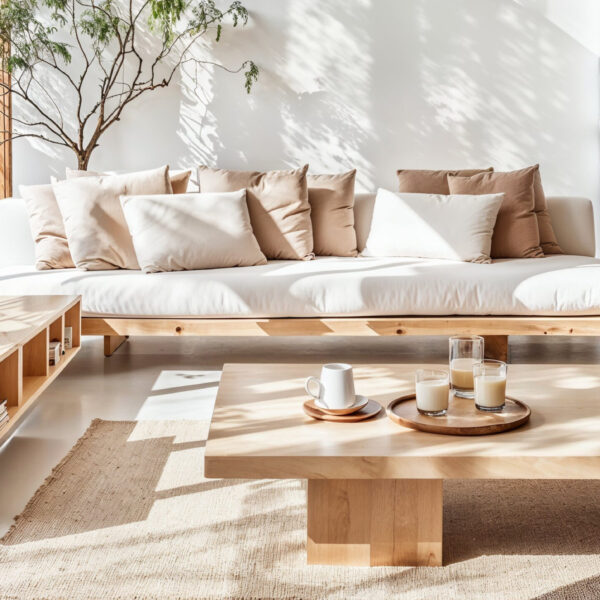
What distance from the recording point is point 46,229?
3.66 metres

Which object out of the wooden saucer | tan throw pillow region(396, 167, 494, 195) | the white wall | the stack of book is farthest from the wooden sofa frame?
the white wall

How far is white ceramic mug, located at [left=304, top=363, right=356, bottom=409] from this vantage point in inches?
65.0

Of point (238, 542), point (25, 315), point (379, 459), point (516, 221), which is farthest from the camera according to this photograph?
point (516, 221)

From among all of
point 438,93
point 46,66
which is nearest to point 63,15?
point 46,66

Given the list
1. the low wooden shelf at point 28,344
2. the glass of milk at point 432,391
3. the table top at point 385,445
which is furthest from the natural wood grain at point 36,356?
the glass of milk at point 432,391

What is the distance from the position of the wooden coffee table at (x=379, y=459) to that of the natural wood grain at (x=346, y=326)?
1430 millimetres

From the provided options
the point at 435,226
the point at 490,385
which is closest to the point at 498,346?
the point at 435,226

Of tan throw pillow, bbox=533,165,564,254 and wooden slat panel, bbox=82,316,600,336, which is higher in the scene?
tan throw pillow, bbox=533,165,564,254

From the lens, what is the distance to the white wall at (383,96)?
4.79m

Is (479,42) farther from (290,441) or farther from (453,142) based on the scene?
(290,441)

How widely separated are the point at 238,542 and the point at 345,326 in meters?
1.67

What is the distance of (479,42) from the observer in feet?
15.8

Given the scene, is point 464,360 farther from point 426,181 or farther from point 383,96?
point 383,96

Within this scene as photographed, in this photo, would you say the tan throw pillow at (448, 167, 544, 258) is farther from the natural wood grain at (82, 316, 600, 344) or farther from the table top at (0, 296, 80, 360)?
the table top at (0, 296, 80, 360)
